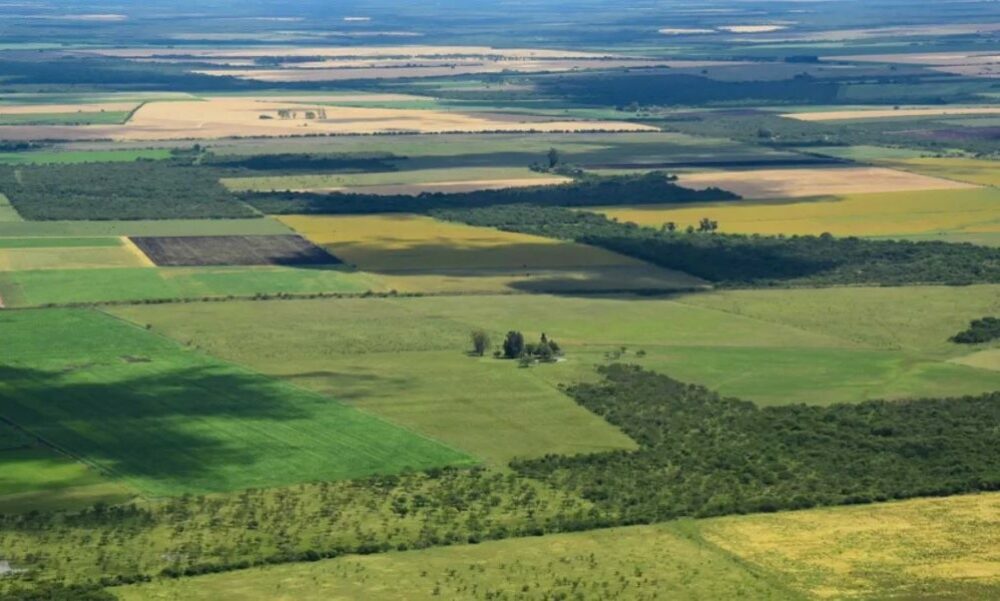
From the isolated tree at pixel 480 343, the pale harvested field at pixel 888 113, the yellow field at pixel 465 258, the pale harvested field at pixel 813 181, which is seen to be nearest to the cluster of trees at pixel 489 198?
the pale harvested field at pixel 813 181

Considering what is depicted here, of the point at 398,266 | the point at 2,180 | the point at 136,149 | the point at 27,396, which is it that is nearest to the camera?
the point at 27,396

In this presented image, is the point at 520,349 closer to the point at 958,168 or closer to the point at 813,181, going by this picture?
the point at 813,181

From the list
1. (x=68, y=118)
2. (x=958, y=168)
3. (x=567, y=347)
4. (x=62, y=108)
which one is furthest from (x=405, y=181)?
(x=62, y=108)

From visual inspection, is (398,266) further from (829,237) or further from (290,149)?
(290,149)

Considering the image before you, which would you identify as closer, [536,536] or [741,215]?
[536,536]

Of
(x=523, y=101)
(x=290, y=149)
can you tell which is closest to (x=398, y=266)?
(x=290, y=149)

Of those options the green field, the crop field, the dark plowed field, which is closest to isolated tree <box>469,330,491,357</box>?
the green field
